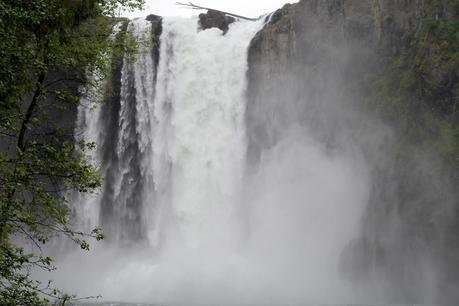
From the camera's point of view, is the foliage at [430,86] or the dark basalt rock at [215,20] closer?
the foliage at [430,86]

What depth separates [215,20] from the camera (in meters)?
45.6

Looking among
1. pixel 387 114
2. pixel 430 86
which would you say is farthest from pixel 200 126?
pixel 430 86

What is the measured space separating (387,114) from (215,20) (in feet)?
57.7

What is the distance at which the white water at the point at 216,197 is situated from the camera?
113 feet

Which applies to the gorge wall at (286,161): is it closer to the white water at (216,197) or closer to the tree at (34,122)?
the white water at (216,197)

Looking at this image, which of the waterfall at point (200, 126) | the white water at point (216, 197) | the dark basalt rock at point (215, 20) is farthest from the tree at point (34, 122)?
→ the dark basalt rock at point (215, 20)

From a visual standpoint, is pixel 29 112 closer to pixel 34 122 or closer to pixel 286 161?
pixel 34 122

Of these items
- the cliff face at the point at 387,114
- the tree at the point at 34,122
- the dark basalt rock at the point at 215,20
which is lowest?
the tree at the point at 34,122

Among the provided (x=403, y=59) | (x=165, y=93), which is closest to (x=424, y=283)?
(x=403, y=59)

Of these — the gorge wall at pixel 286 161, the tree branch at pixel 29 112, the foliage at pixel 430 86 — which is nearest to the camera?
the tree branch at pixel 29 112

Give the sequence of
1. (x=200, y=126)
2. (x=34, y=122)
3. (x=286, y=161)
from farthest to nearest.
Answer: (x=200, y=126)
(x=286, y=161)
(x=34, y=122)

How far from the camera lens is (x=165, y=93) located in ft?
138

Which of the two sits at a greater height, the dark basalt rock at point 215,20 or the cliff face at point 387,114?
the dark basalt rock at point 215,20

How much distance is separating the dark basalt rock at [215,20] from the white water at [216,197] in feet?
2.46
